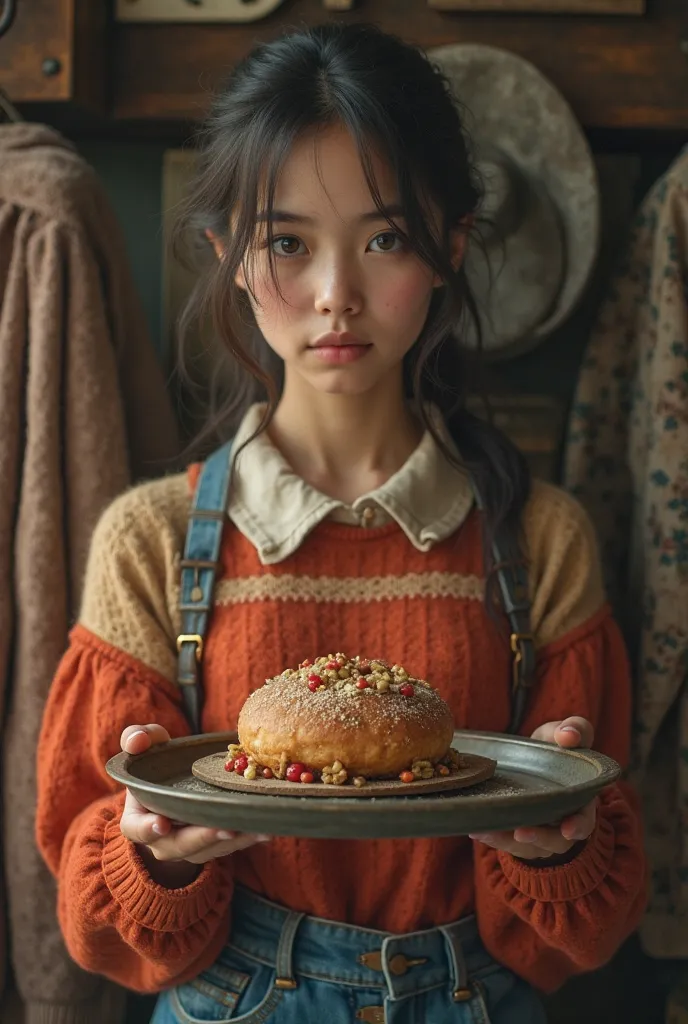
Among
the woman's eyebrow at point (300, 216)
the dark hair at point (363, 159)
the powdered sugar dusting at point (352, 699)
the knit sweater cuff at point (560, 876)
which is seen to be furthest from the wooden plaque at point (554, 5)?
the knit sweater cuff at point (560, 876)

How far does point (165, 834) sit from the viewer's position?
3.32 feet

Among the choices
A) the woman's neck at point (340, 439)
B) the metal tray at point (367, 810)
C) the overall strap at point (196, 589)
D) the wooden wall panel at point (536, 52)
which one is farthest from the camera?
the wooden wall panel at point (536, 52)

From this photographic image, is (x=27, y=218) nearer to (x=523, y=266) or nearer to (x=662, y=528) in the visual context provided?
(x=523, y=266)

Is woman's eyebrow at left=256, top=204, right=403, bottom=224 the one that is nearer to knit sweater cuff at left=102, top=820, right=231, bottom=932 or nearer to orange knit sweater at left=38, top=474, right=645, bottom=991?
orange knit sweater at left=38, top=474, right=645, bottom=991

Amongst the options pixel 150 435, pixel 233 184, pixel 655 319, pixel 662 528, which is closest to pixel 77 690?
pixel 150 435

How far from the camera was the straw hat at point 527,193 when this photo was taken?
1.59 metres

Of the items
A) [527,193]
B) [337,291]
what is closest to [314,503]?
[337,291]

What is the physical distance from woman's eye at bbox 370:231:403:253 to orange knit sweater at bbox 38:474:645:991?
306mm

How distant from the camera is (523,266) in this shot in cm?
161

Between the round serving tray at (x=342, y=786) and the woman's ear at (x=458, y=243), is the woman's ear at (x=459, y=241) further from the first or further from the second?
the round serving tray at (x=342, y=786)

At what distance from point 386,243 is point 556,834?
0.60m

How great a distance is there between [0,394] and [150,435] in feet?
0.68

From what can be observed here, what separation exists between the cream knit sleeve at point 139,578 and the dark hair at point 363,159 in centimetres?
16

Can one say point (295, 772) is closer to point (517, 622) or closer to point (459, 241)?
point (517, 622)
